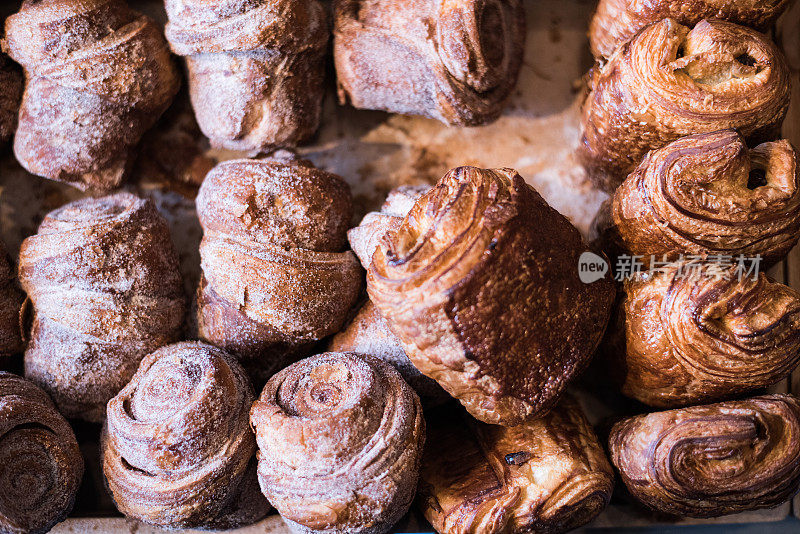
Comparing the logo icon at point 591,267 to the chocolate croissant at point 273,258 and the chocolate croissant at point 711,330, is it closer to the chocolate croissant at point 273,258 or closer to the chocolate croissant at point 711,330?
the chocolate croissant at point 711,330

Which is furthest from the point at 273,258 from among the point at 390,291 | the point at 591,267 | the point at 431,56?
the point at 591,267

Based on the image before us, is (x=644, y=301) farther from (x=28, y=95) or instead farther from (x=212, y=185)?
(x=28, y=95)

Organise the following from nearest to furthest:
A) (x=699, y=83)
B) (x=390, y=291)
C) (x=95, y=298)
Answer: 1. (x=390, y=291)
2. (x=699, y=83)
3. (x=95, y=298)

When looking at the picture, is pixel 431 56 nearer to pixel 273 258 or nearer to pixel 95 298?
pixel 273 258

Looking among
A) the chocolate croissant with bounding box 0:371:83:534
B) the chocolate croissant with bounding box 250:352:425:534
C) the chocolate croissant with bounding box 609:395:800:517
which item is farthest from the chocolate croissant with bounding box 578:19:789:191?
the chocolate croissant with bounding box 0:371:83:534

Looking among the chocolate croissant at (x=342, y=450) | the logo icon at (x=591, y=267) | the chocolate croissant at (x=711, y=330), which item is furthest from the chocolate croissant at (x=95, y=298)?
the chocolate croissant at (x=711, y=330)

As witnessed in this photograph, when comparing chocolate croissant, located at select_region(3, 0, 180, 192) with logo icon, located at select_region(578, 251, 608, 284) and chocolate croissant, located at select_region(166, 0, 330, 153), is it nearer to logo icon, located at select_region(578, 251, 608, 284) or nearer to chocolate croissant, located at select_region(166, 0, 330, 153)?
chocolate croissant, located at select_region(166, 0, 330, 153)

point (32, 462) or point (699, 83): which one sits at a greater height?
point (699, 83)
